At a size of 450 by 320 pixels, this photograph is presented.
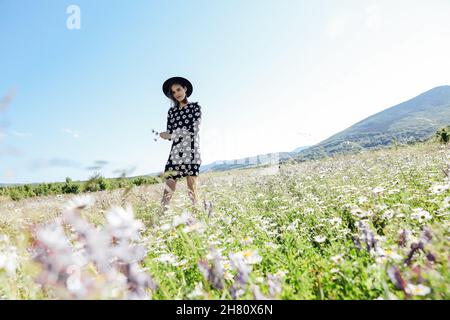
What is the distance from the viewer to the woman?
531 centimetres

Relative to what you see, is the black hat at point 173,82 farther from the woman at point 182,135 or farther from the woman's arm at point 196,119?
the woman's arm at point 196,119

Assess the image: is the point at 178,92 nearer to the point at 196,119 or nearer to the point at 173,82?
the point at 173,82

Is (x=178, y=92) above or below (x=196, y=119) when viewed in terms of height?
above

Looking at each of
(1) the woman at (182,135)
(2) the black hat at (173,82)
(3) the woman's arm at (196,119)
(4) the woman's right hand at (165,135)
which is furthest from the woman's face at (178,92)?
(4) the woman's right hand at (165,135)

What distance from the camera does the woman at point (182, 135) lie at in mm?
5312

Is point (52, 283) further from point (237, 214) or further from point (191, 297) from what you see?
point (237, 214)

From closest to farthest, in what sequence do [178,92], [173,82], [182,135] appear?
[182,135] → [178,92] → [173,82]

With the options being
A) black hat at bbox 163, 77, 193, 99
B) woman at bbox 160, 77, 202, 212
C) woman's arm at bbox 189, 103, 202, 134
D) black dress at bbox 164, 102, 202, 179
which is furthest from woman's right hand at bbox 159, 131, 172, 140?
black hat at bbox 163, 77, 193, 99

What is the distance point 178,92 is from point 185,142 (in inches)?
32.1

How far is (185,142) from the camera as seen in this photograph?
214 inches

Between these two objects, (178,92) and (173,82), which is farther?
(173,82)

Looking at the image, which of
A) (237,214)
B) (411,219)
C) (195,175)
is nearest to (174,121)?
(195,175)

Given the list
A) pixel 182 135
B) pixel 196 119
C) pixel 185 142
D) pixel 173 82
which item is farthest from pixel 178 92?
pixel 185 142
